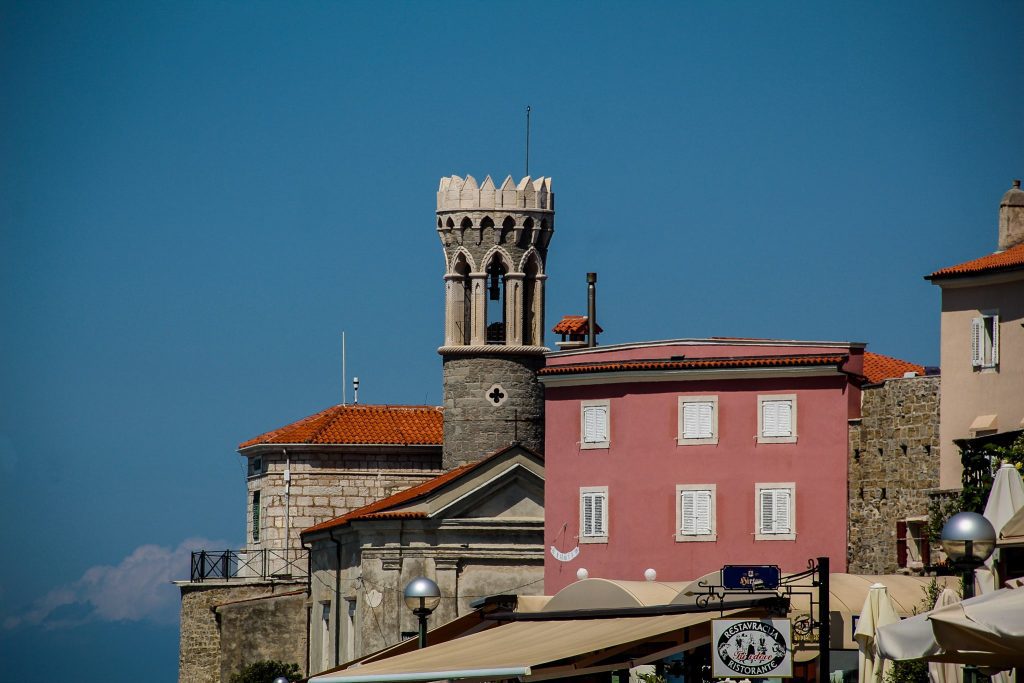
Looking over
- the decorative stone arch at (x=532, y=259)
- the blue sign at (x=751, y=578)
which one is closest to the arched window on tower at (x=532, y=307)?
the decorative stone arch at (x=532, y=259)

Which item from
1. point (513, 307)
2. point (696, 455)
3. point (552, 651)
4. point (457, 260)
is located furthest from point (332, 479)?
point (552, 651)

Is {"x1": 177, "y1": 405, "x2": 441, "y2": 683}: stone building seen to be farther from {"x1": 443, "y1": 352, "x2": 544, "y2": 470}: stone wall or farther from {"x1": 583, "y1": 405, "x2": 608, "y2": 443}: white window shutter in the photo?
{"x1": 583, "y1": 405, "x2": 608, "y2": 443}: white window shutter

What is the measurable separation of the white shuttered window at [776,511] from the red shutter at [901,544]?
367cm

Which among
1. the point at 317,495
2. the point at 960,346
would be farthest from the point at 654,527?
the point at 317,495

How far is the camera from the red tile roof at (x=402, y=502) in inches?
2352

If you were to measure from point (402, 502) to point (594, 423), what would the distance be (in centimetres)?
816

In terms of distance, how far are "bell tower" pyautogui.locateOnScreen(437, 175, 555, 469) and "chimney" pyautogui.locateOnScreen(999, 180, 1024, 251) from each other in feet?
59.5

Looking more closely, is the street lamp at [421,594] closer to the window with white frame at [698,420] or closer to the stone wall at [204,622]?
the window with white frame at [698,420]

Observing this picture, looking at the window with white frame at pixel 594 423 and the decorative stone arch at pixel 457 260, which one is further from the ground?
the decorative stone arch at pixel 457 260

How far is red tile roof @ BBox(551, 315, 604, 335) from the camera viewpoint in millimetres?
63688

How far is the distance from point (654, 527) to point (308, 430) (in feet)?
63.2

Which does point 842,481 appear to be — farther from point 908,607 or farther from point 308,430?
point 308,430

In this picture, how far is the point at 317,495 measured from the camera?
69.2 meters

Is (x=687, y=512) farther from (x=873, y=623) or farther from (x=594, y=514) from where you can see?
(x=873, y=623)
